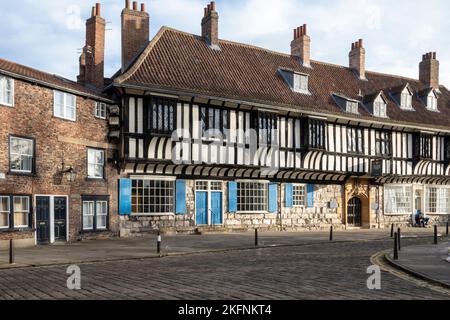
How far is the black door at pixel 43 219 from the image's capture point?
1986 cm

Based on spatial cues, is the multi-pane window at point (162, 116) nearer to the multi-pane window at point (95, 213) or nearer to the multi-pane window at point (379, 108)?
the multi-pane window at point (95, 213)

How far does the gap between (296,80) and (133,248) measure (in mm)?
15512

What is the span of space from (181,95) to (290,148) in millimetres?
7105

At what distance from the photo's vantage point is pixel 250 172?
88.8 feet

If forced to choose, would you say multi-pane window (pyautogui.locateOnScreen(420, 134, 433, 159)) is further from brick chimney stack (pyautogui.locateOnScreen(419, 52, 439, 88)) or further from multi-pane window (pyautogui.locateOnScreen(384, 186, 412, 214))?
brick chimney stack (pyautogui.locateOnScreen(419, 52, 439, 88))

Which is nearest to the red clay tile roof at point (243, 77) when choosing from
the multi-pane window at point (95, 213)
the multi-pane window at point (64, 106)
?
the multi-pane window at point (64, 106)

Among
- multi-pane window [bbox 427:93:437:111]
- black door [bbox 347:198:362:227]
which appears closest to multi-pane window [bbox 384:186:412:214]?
black door [bbox 347:198:362:227]

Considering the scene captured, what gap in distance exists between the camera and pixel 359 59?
35031 millimetres

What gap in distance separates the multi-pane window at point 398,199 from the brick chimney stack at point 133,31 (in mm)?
18116

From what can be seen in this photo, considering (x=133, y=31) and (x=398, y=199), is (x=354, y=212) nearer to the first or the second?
(x=398, y=199)

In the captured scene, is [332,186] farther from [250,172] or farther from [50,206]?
[50,206]

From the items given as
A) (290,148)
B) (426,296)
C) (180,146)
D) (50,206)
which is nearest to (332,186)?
(290,148)

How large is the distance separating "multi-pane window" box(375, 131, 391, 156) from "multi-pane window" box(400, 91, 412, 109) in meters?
3.17

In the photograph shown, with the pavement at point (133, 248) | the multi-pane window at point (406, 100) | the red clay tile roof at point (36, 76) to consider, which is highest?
the multi-pane window at point (406, 100)
